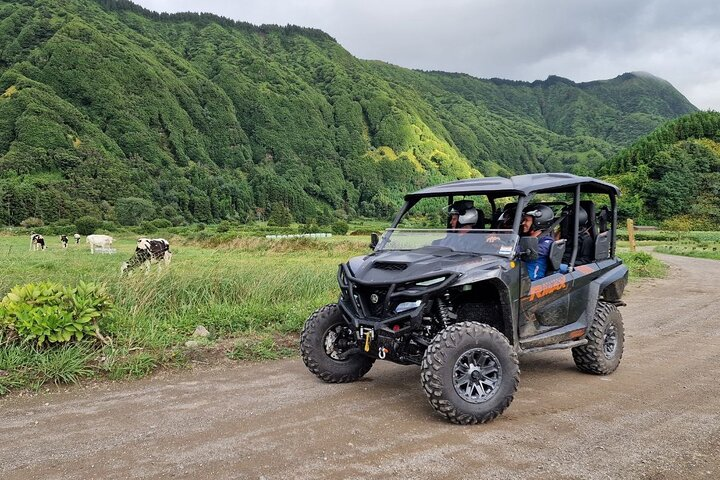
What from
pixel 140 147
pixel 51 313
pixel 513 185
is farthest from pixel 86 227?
pixel 140 147

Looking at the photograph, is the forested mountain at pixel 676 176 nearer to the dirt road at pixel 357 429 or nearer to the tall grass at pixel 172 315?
the tall grass at pixel 172 315

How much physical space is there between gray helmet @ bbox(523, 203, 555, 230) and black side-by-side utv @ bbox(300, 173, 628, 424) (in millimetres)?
50

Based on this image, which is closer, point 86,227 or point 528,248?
point 528,248

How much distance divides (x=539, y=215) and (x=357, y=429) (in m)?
3.27

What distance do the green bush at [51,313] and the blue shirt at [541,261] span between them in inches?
209

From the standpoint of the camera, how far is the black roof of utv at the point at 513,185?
19.9 ft

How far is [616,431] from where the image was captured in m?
4.67

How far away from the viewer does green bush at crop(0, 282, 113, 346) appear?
21.1ft

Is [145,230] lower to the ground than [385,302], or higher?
lower

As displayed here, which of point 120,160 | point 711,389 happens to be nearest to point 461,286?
Result: point 711,389

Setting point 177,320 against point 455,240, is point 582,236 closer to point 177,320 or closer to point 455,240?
point 455,240

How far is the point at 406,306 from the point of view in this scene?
5.20m

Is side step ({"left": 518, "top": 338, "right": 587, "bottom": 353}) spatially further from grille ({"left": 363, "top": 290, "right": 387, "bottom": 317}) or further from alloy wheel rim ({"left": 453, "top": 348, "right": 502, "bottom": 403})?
grille ({"left": 363, "top": 290, "right": 387, "bottom": 317})

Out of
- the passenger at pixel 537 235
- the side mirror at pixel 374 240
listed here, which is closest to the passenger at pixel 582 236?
the passenger at pixel 537 235
